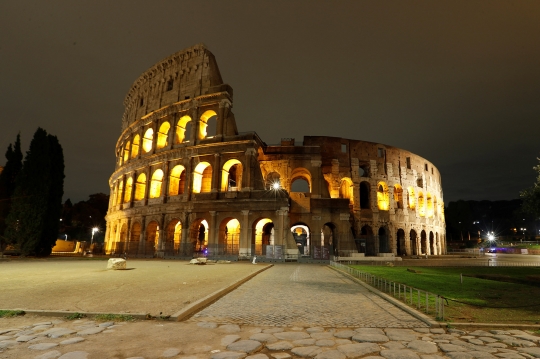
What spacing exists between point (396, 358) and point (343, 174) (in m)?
34.6

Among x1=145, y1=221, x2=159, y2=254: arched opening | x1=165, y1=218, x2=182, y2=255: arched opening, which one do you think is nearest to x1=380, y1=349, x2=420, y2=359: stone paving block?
x1=165, y1=218, x2=182, y2=255: arched opening

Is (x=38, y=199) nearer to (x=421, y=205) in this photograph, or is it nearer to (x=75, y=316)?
(x=75, y=316)

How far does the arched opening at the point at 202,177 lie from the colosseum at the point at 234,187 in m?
0.10

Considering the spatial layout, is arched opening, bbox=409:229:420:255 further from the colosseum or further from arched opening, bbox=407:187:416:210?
arched opening, bbox=407:187:416:210

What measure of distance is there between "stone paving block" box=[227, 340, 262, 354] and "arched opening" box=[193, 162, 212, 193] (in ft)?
91.0

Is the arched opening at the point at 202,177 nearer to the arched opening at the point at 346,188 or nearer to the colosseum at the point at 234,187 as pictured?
the colosseum at the point at 234,187

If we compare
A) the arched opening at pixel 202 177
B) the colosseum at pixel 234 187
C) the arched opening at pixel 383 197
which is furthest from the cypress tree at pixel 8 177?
the arched opening at pixel 383 197

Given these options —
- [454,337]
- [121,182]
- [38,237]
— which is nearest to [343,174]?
[121,182]

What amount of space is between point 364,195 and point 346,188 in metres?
3.74

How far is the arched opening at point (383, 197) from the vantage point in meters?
38.8

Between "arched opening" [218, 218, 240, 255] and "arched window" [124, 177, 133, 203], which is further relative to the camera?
"arched window" [124, 177, 133, 203]

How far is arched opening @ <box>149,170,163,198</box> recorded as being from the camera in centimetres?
3403

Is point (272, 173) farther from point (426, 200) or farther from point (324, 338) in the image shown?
point (324, 338)

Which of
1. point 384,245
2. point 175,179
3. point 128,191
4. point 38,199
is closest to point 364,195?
point 384,245
